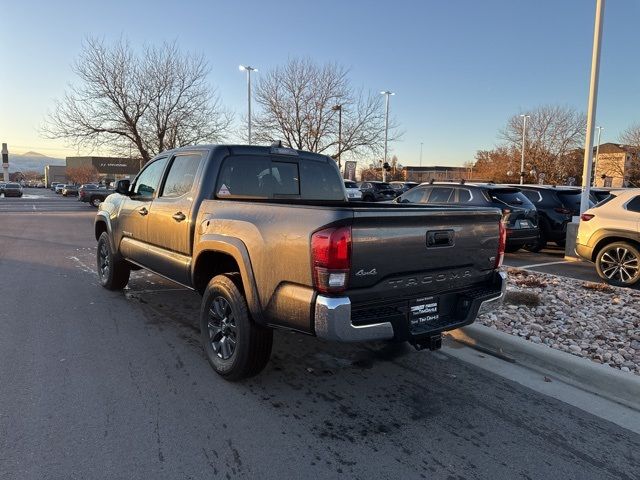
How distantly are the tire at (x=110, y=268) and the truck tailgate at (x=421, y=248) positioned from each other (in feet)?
14.9

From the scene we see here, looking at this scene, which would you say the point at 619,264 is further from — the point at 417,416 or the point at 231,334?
the point at 231,334

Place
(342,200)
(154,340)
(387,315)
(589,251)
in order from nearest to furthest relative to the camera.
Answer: (387,315)
(154,340)
(342,200)
(589,251)

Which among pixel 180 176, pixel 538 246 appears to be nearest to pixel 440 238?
pixel 180 176

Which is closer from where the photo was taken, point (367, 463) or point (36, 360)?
point (367, 463)

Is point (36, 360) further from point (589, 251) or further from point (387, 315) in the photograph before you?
point (589, 251)

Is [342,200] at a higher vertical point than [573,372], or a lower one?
higher

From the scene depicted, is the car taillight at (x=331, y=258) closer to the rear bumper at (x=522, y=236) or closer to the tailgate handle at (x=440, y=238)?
the tailgate handle at (x=440, y=238)

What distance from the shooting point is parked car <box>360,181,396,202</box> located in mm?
23341

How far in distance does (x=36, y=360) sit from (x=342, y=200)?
344 cm

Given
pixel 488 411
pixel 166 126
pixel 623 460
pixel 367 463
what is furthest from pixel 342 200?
pixel 166 126

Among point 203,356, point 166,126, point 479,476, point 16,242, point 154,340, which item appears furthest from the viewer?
point 166,126

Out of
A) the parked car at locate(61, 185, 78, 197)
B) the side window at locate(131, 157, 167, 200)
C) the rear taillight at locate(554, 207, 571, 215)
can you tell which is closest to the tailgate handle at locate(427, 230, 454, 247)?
the side window at locate(131, 157, 167, 200)

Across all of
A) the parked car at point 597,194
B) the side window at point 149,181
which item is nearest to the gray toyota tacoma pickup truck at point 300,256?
the side window at point 149,181

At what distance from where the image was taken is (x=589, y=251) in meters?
8.05
